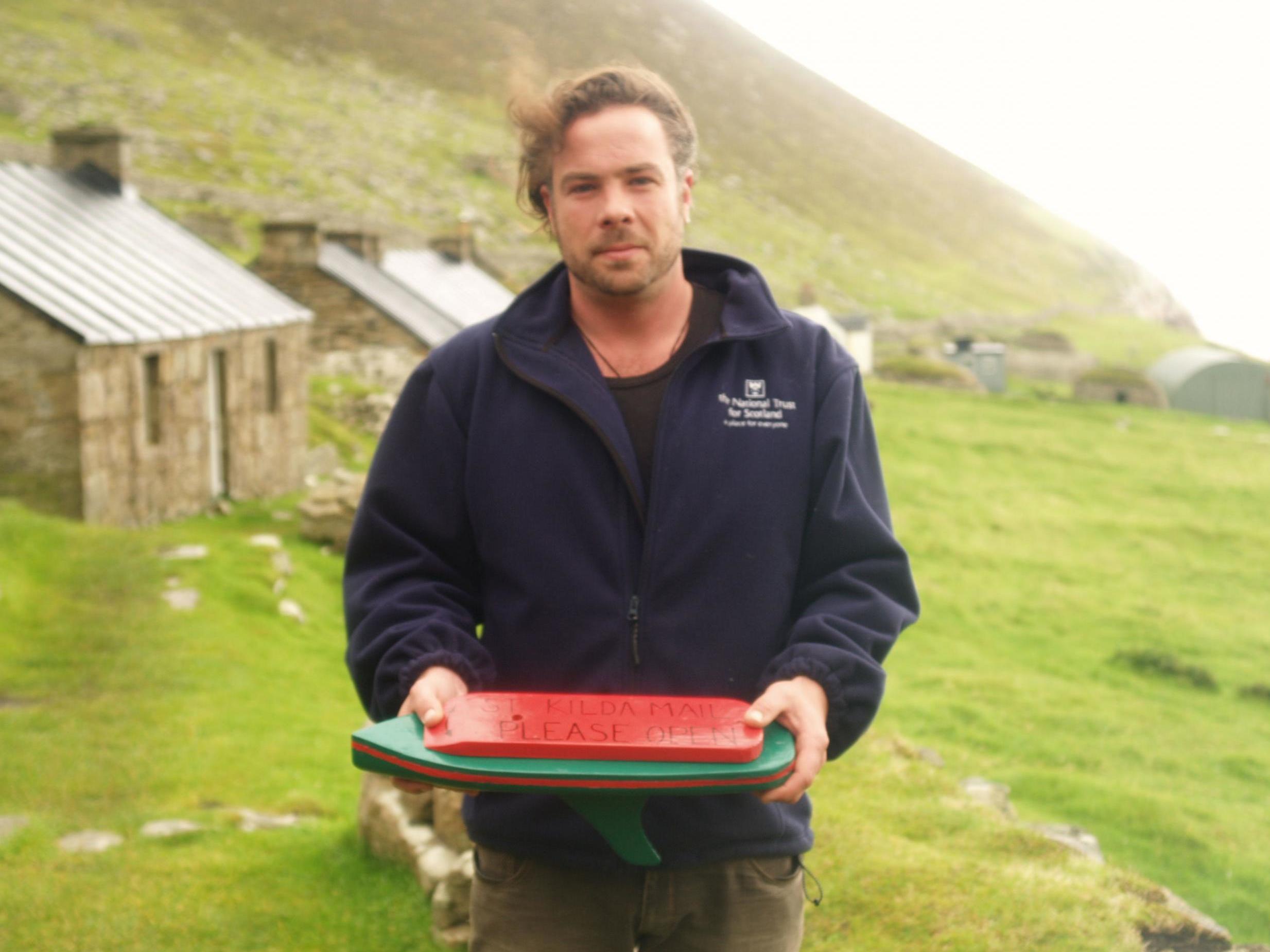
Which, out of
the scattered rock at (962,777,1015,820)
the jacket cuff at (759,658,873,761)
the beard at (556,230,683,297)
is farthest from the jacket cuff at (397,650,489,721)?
the scattered rock at (962,777,1015,820)

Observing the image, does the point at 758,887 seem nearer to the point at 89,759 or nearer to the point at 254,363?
the point at 89,759

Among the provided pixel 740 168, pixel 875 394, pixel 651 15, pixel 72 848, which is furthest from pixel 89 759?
pixel 651 15

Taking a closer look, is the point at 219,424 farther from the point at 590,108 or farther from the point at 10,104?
the point at 10,104

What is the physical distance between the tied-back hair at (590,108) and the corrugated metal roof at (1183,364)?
53170 millimetres

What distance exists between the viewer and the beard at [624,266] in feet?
11.1

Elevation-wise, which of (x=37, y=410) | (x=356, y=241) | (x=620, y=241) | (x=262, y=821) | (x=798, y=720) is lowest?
(x=262, y=821)

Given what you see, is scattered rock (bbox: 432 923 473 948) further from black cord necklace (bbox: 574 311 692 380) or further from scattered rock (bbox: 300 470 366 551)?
scattered rock (bbox: 300 470 366 551)

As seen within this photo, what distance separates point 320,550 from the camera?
1825cm

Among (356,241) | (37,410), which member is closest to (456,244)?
(356,241)

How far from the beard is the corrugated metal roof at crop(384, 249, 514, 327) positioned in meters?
30.8

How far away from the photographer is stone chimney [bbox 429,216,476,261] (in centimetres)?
4350

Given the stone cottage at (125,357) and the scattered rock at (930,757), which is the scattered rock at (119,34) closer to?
the stone cottage at (125,357)

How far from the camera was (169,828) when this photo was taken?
814cm

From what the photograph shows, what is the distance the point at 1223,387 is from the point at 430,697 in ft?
179
